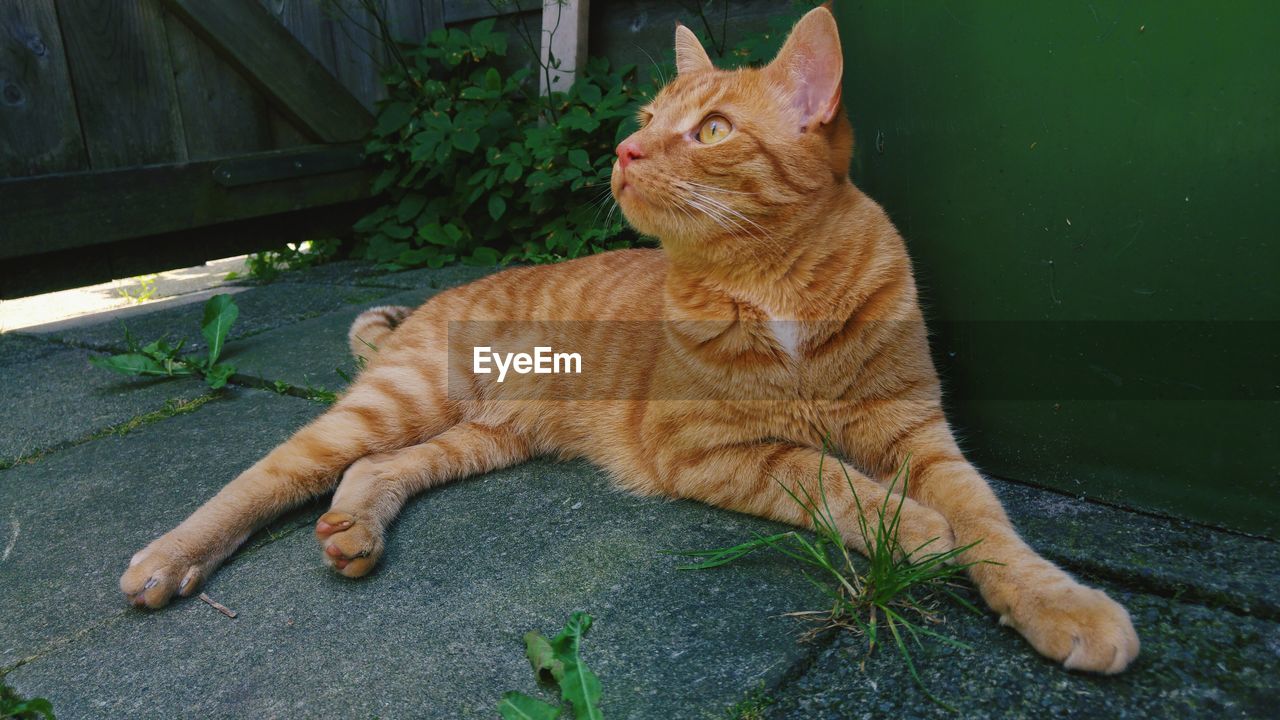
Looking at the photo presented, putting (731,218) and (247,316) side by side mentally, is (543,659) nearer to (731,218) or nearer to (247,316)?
(731,218)

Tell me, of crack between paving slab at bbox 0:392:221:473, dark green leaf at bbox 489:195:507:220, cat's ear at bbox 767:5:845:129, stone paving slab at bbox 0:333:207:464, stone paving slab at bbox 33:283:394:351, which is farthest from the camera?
dark green leaf at bbox 489:195:507:220

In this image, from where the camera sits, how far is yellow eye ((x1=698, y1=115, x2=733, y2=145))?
2.29 meters

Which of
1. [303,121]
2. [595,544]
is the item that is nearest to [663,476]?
[595,544]

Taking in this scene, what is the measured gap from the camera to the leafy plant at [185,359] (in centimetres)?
349

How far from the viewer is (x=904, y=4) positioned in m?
2.32

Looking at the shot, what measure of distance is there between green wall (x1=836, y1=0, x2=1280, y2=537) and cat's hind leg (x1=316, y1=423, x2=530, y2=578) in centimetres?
142

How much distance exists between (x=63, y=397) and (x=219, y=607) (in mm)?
2035

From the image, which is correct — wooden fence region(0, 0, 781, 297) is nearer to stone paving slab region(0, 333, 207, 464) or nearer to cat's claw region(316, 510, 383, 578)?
stone paving slab region(0, 333, 207, 464)

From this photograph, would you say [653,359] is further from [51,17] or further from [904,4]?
[51,17]

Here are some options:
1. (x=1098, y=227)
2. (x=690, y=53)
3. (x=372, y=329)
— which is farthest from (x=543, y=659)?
(x=372, y=329)

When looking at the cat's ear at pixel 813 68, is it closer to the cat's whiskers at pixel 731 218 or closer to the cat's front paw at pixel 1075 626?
the cat's whiskers at pixel 731 218

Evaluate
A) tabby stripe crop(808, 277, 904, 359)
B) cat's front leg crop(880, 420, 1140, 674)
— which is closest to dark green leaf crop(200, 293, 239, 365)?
tabby stripe crop(808, 277, 904, 359)

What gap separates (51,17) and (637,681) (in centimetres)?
490

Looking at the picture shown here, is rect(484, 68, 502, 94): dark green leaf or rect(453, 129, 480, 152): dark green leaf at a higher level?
rect(484, 68, 502, 94): dark green leaf
